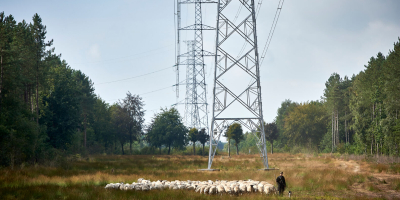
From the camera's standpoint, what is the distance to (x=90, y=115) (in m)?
73.7

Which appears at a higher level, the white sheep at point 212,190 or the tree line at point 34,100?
the tree line at point 34,100

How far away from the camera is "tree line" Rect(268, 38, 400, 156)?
43594 mm

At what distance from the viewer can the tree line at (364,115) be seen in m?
43.6

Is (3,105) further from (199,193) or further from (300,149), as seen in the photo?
(300,149)

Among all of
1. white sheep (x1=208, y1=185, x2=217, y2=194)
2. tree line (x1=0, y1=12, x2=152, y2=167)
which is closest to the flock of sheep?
white sheep (x1=208, y1=185, x2=217, y2=194)

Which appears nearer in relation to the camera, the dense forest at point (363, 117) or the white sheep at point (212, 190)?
the white sheep at point (212, 190)

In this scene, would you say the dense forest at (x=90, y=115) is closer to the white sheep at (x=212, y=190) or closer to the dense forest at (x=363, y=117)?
the dense forest at (x=363, y=117)

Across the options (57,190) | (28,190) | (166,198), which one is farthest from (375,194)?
(28,190)

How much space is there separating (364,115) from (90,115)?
53783 mm

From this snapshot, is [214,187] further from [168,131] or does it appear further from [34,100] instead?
[168,131]

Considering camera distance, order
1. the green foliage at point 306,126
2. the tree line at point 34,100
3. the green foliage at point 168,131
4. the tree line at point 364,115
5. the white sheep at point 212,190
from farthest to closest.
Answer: the green foliage at point 306,126, the green foliage at point 168,131, the tree line at point 364,115, the tree line at point 34,100, the white sheep at point 212,190

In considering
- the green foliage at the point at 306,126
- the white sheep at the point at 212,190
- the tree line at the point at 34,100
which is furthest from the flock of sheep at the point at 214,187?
the green foliage at the point at 306,126

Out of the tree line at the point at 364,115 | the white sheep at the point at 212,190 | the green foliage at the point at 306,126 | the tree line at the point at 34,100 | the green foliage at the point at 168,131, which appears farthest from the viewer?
the green foliage at the point at 306,126

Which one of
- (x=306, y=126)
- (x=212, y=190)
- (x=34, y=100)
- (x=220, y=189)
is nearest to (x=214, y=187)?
(x=212, y=190)
